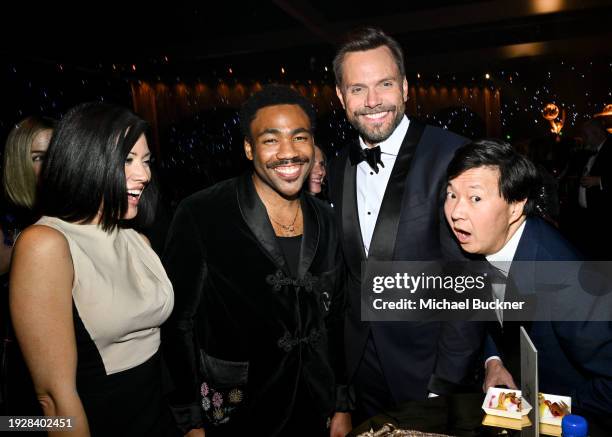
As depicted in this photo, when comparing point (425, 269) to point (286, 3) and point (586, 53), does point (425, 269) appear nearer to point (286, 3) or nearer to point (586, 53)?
point (286, 3)

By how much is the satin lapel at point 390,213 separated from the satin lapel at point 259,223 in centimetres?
43

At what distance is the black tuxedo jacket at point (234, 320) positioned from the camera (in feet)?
6.10

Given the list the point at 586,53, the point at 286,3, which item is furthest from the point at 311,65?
the point at 586,53

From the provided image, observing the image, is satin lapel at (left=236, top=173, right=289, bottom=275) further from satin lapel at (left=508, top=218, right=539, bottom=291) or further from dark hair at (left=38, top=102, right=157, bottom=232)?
satin lapel at (left=508, top=218, right=539, bottom=291)

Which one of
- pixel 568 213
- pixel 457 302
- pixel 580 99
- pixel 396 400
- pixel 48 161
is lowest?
pixel 396 400

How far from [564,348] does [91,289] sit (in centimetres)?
162

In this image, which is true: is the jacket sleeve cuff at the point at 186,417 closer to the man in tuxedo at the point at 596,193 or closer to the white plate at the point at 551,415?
the white plate at the point at 551,415

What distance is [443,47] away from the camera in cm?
941

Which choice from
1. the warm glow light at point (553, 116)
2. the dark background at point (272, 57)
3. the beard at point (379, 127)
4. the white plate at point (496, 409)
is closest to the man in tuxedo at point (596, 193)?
the dark background at point (272, 57)

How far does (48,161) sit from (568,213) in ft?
21.8

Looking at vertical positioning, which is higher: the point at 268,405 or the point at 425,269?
the point at 425,269

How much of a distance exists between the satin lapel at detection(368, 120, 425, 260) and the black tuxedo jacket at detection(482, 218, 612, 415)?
490 millimetres

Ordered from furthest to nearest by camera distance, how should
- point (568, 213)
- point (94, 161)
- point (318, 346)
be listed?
point (568, 213) < point (318, 346) < point (94, 161)

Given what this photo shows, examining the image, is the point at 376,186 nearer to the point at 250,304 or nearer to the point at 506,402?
the point at 250,304
